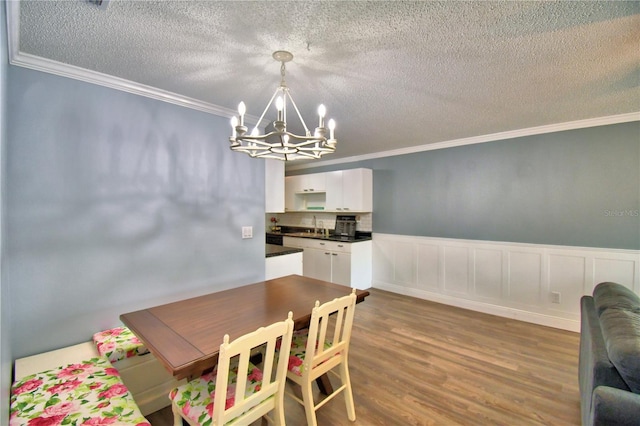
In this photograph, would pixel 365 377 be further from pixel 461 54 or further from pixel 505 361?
pixel 461 54

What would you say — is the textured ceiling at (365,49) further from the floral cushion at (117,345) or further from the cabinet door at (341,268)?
the cabinet door at (341,268)

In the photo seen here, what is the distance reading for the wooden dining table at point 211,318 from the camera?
4.36ft

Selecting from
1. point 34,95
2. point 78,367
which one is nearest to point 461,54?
point 34,95

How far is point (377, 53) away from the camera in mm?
1761

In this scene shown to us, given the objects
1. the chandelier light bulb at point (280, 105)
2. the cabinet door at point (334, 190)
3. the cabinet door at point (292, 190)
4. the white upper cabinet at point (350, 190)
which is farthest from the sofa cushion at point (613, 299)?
the cabinet door at point (292, 190)

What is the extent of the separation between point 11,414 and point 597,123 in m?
5.06

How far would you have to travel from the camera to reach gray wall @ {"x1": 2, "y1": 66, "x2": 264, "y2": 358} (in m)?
1.84

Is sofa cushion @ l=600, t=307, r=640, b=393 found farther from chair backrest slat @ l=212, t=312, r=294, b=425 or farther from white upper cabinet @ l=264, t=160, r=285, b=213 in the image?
white upper cabinet @ l=264, t=160, r=285, b=213

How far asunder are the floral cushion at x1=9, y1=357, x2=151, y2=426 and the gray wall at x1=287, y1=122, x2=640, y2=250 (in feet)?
13.0

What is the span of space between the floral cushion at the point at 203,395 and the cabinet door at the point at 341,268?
2966 mm

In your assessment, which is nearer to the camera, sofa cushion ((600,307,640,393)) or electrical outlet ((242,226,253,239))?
sofa cushion ((600,307,640,393))

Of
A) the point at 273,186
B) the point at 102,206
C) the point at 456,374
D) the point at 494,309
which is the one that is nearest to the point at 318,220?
the point at 273,186

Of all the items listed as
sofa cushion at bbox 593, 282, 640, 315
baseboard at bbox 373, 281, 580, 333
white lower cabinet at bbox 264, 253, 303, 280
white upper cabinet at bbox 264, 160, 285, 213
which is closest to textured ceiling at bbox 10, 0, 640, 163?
white upper cabinet at bbox 264, 160, 285, 213

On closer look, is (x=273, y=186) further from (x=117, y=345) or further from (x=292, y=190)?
(x=292, y=190)
